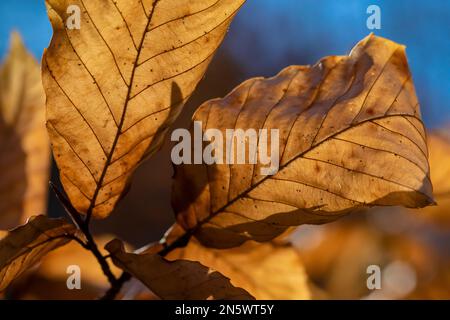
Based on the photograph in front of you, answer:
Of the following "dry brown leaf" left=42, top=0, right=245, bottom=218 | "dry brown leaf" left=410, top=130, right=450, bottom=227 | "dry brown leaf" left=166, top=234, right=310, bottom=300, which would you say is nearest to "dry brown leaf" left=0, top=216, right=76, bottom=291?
"dry brown leaf" left=42, top=0, right=245, bottom=218

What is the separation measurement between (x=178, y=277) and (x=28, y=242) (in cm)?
15

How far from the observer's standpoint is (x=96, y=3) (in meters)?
0.52

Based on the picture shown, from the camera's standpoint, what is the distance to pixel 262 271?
79 centimetres

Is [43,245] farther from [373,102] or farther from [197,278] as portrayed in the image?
[373,102]

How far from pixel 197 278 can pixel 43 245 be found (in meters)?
0.16

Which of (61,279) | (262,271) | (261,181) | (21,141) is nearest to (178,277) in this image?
(261,181)

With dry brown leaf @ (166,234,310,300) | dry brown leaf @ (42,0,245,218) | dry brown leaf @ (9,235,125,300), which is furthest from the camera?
dry brown leaf @ (9,235,125,300)

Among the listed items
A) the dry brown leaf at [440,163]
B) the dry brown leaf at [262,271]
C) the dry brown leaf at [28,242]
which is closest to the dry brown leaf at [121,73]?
the dry brown leaf at [28,242]

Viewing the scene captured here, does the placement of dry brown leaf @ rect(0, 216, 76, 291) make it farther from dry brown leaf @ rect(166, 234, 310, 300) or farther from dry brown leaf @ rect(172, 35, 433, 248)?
dry brown leaf @ rect(166, 234, 310, 300)

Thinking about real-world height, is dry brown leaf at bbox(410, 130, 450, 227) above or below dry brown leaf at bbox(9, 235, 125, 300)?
above

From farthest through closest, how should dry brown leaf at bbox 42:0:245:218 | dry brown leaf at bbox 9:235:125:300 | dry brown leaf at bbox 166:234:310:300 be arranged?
dry brown leaf at bbox 9:235:125:300 < dry brown leaf at bbox 166:234:310:300 < dry brown leaf at bbox 42:0:245:218

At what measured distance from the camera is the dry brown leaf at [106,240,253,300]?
1.75 feet

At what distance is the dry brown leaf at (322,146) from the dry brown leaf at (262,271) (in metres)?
→ 0.18

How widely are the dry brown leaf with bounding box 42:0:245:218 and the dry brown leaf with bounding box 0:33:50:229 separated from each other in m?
0.45
